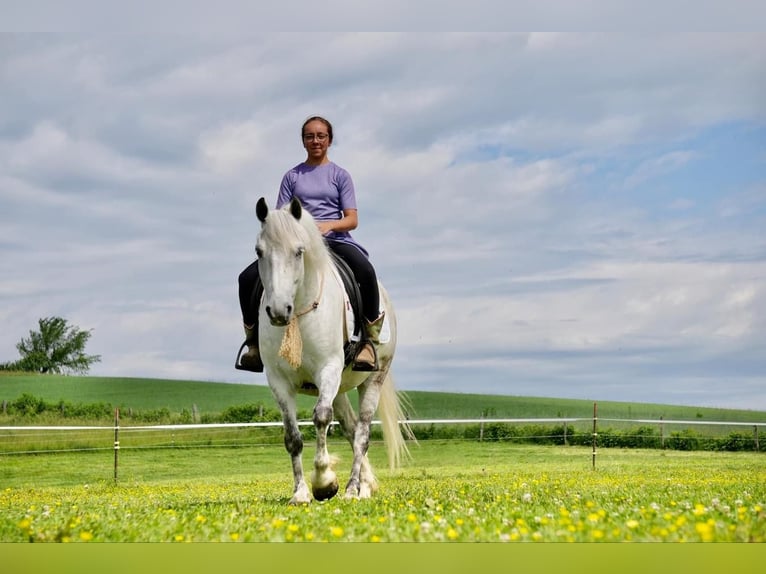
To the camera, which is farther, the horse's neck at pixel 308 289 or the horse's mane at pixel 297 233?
the horse's neck at pixel 308 289

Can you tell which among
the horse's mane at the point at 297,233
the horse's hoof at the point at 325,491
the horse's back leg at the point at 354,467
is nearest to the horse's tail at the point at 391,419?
the horse's back leg at the point at 354,467

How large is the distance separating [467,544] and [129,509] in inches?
131

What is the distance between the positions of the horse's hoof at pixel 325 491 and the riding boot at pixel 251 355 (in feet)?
4.27

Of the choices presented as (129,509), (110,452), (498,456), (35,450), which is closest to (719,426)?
(498,456)

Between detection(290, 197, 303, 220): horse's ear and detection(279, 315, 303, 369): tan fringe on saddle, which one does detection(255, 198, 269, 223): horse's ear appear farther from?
detection(279, 315, 303, 369): tan fringe on saddle

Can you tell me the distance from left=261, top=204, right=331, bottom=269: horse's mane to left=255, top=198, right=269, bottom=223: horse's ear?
0.07 m

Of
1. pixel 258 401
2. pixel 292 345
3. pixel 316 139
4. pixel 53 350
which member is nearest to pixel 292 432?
pixel 292 345

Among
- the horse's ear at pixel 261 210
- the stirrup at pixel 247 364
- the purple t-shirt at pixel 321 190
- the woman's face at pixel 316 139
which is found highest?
the woman's face at pixel 316 139

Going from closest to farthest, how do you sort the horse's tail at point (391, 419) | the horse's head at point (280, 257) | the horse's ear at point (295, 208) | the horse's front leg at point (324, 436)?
the horse's head at point (280, 257) < the horse's ear at point (295, 208) < the horse's front leg at point (324, 436) < the horse's tail at point (391, 419)

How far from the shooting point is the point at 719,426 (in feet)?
77.3

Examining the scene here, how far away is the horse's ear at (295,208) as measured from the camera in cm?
647

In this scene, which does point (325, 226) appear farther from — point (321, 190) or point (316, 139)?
point (316, 139)

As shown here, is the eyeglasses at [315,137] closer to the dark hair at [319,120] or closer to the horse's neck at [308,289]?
the dark hair at [319,120]

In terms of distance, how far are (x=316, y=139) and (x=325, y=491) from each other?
3210 mm
